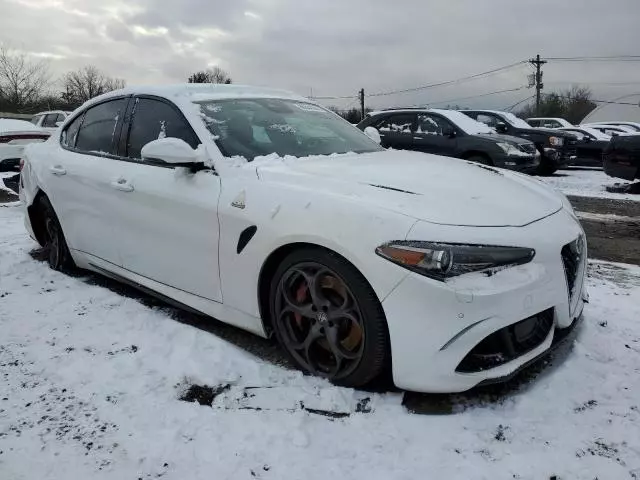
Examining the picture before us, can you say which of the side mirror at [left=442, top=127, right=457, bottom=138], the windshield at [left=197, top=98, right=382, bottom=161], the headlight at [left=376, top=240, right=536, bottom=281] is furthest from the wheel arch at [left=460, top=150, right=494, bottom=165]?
the headlight at [left=376, top=240, right=536, bottom=281]

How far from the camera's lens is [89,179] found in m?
3.97

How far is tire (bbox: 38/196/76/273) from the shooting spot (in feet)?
14.8

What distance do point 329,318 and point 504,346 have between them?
79 centimetres

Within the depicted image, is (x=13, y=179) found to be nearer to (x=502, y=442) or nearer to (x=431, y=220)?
(x=431, y=220)

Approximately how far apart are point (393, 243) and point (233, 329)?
59.1 inches

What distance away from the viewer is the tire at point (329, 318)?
2.45 meters

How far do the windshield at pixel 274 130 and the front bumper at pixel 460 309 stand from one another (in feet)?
4.31

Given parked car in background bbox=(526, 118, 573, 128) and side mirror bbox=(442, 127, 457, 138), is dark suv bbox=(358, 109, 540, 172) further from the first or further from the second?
parked car in background bbox=(526, 118, 573, 128)

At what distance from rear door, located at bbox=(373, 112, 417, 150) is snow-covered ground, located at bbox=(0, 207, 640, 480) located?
7726 mm

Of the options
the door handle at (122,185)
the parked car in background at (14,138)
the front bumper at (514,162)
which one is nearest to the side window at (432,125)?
the front bumper at (514,162)

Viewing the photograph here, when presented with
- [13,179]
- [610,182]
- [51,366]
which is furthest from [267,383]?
[610,182]

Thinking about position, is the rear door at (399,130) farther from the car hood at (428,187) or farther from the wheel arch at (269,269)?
the wheel arch at (269,269)

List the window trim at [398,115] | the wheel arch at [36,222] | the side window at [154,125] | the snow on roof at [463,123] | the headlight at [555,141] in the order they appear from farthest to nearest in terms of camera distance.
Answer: the headlight at [555,141] → the window trim at [398,115] → the snow on roof at [463,123] → the wheel arch at [36,222] → the side window at [154,125]

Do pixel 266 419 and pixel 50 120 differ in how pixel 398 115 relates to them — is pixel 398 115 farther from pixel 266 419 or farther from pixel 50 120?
pixel 50 120
